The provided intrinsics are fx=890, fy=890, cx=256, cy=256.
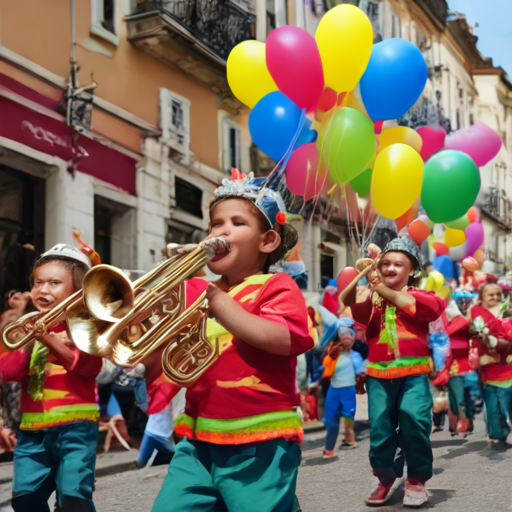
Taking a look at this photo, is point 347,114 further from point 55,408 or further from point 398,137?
point 55,408

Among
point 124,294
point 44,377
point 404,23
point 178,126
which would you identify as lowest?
point 44,377

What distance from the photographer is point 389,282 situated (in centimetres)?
565

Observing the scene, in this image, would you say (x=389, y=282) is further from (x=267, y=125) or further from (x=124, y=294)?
(x=124, y=294)

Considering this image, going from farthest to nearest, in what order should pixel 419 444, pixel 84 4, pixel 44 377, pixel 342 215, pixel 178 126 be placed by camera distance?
pixel 178 126
pixel 84 4
pixel 342 215
pixel 419 444
pixel 44 377

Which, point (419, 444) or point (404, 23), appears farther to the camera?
point (404, 23)

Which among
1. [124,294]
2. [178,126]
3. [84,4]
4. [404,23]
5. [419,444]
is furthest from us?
[404,23]

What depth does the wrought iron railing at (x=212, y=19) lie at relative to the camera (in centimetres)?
959

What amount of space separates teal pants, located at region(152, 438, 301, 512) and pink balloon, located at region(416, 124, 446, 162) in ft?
18.3

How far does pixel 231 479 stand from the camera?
2.91 m

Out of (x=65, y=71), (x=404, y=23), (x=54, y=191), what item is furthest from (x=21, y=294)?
(x=404, y=23)

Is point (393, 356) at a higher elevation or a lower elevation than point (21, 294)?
lower

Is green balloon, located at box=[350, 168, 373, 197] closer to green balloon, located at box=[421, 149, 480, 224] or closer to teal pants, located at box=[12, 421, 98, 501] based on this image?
green balloon, located at box=[421, 149, 480, 224]

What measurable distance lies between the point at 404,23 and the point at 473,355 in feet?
31.7

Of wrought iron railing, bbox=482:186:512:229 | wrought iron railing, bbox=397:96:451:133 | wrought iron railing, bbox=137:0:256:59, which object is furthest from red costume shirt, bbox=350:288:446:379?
wrought iron railing, bbox=482:186:512:229
